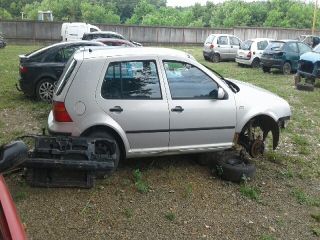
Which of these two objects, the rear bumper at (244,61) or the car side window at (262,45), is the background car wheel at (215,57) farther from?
the car side window at (262,45)

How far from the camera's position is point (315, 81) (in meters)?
16.9

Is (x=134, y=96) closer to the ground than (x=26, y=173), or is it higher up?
higher up

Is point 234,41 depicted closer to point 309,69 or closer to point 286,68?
point 286,68

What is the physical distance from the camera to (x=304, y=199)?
6.16 metres

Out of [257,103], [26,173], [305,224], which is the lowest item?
[305,224]

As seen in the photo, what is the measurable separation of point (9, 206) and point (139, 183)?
3927 millimetres

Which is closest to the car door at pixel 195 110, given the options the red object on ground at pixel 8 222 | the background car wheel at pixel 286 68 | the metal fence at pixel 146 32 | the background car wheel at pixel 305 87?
the red object on ground at pixel 8 222

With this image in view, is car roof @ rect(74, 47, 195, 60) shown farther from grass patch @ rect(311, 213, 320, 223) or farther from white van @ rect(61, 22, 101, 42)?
white van @ rect(61, 22, 101, 42)

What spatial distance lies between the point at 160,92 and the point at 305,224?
2.65 meters

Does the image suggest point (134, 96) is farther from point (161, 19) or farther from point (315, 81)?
point (161, 19)

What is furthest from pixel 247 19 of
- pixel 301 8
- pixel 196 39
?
pixel 196 39

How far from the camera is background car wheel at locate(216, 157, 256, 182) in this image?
6.51 m

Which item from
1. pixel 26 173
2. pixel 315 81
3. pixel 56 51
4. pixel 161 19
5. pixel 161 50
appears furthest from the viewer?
pixel 161 19

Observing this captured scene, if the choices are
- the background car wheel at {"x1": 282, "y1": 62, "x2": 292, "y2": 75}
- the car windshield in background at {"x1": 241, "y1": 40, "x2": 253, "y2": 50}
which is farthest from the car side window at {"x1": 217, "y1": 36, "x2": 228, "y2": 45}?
the background car wheel at {"x1": 282, "y1": 62, "x2": 292, "y2": 75}
